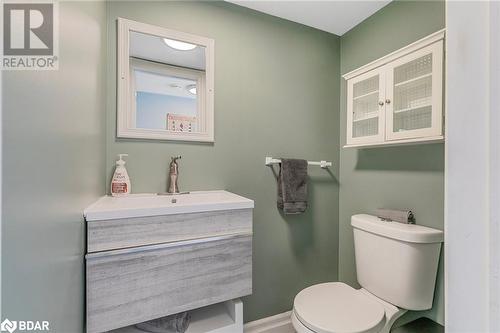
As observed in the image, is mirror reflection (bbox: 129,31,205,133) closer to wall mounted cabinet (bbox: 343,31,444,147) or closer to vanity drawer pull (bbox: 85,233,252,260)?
vanity drawer pull (bbox: 85,233,252,260)

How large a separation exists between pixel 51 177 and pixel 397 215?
151cm

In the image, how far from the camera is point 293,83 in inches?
65.2

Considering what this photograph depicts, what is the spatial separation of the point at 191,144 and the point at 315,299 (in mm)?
1078

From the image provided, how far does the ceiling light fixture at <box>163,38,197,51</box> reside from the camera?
1339 mm

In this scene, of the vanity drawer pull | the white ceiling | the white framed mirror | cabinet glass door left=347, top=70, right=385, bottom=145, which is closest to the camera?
the vanity drawer pull

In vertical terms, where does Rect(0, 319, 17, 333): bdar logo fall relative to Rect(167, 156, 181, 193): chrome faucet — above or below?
below

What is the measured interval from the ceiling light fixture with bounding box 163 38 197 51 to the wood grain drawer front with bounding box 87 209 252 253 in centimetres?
98

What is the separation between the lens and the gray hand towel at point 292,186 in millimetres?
1512

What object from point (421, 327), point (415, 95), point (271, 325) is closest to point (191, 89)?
point (415, 95)

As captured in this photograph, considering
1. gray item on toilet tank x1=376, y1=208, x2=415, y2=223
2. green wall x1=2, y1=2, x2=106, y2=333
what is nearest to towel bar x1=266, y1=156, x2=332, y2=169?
gray item on toilet tank x1=376, y1=208, x2=415, y2=223

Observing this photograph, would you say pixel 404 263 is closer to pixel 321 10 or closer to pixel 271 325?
pixel 271 325

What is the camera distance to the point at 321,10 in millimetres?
1534

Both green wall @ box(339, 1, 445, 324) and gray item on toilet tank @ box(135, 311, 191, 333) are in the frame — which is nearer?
gray item on toilet tank @ box(135, 311, 191, 333)

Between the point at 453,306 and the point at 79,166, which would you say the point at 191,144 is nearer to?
the point at 79,166
